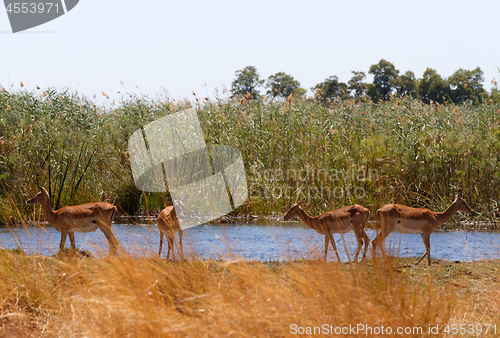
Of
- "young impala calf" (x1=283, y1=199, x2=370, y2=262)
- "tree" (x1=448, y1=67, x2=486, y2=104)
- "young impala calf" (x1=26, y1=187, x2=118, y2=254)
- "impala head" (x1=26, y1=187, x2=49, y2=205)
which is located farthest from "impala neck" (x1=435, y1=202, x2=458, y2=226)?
"tree" (x1=448, y1=67, x2=486, y2=104)

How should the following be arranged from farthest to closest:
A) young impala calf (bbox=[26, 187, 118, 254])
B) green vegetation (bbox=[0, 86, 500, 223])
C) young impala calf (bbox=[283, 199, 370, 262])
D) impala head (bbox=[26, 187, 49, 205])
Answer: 1. green vegetation (bbox=[0, 86, 500, 223])
2. impala head (bbox=[26, 187, 49, 205])
3. young impala calf (bbox=[26, 187, 118, 254])
4. young impala calf (bbox=[283, 199, 370, 262])

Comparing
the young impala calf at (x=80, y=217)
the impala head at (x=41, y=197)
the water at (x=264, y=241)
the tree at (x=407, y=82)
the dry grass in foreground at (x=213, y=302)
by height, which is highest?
the tree at (x=407, y=82)

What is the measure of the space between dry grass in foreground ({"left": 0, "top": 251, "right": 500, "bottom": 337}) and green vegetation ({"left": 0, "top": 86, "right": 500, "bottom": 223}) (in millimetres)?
5623

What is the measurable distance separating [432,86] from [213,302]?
5528cm

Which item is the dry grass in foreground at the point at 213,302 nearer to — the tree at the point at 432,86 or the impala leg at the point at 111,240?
the impala leg at the point at 111,240

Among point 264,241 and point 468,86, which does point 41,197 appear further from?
point 468,86

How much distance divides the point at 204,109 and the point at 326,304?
9.98 meters

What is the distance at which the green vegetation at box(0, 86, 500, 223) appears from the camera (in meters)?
10.6

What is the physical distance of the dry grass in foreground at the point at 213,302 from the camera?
3.51 metres

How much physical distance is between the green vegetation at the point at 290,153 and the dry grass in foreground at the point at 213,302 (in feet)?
18.4

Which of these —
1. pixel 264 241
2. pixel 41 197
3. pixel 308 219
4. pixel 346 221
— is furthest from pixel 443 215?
pixel 41 197

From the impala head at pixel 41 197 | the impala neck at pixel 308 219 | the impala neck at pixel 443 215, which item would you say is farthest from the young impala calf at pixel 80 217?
the impala neck at pixel 443 215

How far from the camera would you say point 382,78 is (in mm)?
57000

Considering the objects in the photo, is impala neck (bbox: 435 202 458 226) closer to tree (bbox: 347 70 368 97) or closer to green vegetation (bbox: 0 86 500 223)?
green vegetation (bbox: 0 86 500 223)
